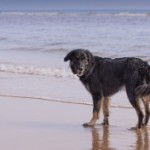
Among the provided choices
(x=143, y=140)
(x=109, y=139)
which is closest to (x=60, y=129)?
(x=109, y=139)

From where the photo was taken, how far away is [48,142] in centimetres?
678

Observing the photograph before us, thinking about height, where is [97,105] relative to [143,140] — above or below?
above

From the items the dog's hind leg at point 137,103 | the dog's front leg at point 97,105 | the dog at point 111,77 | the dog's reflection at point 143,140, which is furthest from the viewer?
the dog's front leg at point 97,105

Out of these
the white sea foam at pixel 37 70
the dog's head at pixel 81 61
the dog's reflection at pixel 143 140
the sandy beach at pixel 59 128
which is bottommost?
the dog's reflection at pixel 143 140

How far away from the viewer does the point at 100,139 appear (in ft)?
23.3

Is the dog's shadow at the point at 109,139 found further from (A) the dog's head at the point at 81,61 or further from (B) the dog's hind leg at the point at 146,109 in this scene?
(A) the dog's head at the point at 81,61

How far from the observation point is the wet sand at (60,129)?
669cm

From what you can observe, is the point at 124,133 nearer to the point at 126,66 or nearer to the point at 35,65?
the point at 126,66

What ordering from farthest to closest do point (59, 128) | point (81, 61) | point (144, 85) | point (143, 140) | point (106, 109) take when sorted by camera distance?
point (106, 109)
point (81, 61)
point (59, 128)
point (144, 85)
point (143, 140)

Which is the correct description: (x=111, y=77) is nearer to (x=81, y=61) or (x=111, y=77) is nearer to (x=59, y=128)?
(x=81, y=61)

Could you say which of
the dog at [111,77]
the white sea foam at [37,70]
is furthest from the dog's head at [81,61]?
the white sea foam at [37,70]

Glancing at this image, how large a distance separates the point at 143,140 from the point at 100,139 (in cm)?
59

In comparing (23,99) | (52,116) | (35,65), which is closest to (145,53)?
(35,65)

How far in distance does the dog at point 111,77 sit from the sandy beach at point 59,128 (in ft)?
1.07
